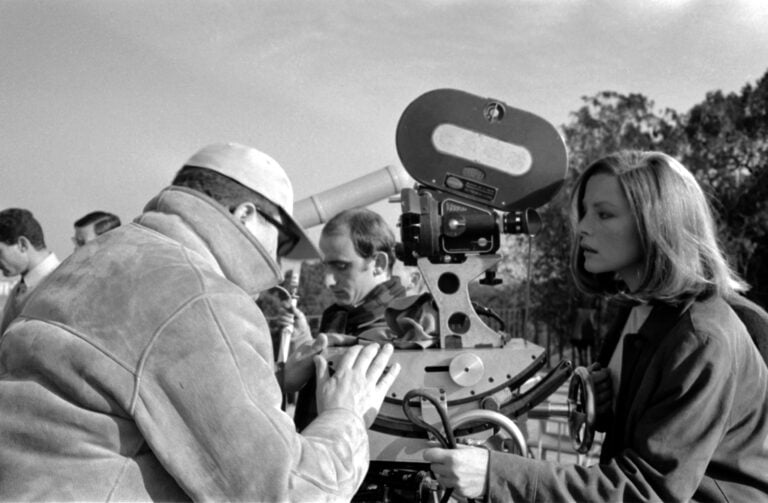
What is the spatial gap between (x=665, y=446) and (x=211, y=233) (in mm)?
1088

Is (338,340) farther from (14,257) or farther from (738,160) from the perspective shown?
(738,160)

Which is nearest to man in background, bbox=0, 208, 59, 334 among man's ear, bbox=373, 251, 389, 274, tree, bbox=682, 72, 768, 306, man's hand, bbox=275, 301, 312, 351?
man's hand, bbox=275, 301, 312, 351

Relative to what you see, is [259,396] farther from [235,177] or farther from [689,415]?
[689,415]

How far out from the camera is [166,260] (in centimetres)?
152

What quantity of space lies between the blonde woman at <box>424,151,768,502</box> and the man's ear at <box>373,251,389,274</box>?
4.96 feet

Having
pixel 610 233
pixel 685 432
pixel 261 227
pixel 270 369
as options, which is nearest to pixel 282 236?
pixel 261 227

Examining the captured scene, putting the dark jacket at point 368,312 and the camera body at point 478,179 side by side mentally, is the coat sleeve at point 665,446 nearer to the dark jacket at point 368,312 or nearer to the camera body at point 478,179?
the camera body at point 478,179

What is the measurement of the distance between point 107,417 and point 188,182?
630 mm

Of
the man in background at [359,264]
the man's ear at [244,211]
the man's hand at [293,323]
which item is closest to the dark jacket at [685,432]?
the man's ear at [244,211]

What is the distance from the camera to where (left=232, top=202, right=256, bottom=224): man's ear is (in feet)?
5.98

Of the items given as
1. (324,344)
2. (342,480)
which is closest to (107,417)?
(342,480)

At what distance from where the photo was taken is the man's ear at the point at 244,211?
1.82 meters

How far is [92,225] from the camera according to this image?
16.4 ft

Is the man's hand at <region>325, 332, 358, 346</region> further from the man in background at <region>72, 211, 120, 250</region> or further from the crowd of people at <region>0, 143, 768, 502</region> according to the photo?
the man in background at <region>72, 211, 120, 250</region>
